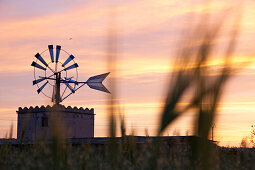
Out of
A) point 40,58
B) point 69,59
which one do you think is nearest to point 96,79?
point 69,59

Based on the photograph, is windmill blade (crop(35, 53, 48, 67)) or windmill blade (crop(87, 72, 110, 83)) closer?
windmill blade (crop(87, 72, 110, 83))

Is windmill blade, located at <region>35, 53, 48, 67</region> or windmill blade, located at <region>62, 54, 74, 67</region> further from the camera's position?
windmill blade, located at <region>62, 54, 74, 67</region>

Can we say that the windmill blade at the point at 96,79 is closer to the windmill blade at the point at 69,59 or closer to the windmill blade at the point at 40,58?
the windmill blade at the point at 69,59

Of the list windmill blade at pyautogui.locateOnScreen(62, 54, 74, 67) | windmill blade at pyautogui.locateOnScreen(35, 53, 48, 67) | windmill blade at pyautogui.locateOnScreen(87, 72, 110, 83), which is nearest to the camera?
windmill blade at pyautogui.locateOnScreen(87, 72, 110, 83)

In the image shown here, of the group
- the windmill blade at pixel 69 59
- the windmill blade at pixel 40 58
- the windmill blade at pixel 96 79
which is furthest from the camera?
the windmill blade at pixel 69 59

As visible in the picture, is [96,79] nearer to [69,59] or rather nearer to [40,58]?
[69,59]

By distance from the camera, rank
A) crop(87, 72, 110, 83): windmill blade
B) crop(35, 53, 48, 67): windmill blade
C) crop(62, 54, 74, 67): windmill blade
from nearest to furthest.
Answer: crop(87, 72, 110, 83): windmill blade < crop(35, 53, 48, 67): windmill blade < crop(62, 54, 74, 67): windmill blade

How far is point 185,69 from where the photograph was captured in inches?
70.4

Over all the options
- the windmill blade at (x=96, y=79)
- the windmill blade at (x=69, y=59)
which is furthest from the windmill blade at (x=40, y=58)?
the windmill blade at (x=96, y=79)

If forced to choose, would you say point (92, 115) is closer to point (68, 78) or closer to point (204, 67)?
point (68, 78)

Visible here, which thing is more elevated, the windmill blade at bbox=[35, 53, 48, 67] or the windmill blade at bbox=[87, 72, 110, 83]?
the windmill blade at bbox=[35, 53, 48, 67]

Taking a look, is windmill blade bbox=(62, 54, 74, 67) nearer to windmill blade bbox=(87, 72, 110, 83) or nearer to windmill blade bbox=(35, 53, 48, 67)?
windmill blade bbox=(35, 53, 48, 67)

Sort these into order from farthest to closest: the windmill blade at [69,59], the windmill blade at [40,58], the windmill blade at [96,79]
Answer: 1. the windmill blade at [69,59]
2. the windmill blade at [40,58]
3. the windmill blade at [96,79]

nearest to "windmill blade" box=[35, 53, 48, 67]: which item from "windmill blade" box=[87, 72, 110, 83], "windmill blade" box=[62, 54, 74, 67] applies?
"windmill blade" box=[62, 54, 74, 67]
